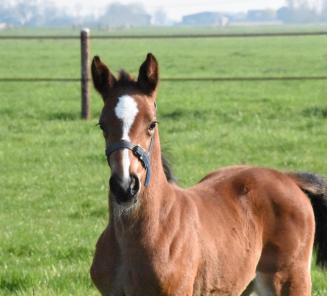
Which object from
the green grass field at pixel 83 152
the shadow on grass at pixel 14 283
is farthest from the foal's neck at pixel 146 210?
the shadow on grass at pixel 14 283

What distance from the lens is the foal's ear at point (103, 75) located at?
4027 mm

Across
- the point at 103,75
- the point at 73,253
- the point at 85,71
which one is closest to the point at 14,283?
the point at 73,253


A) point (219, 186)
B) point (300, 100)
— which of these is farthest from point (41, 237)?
point (300, 100)

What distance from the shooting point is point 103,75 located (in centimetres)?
405

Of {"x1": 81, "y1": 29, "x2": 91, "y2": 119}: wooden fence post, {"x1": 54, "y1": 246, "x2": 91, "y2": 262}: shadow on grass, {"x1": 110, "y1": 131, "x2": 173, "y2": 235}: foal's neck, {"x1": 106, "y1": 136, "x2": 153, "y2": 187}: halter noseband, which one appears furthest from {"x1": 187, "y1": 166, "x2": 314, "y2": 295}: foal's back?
{"x1": 81, "y1": 29, "x2": 91, "y2": 119}: wooden fence post

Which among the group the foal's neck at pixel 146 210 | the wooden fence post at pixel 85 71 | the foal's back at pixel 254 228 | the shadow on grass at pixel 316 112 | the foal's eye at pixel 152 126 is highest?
the foal's eye at pixel 152 126

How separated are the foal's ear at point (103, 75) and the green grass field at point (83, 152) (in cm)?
70

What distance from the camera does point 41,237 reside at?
7.23 metres

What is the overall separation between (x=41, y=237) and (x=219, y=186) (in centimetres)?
288

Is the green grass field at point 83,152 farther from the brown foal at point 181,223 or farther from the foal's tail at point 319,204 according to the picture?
the foal's tail at point 319,204

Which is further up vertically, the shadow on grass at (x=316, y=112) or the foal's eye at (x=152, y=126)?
the foal's eye at (x=152, y=126)

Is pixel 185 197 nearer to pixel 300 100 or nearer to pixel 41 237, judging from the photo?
pixel 41 237

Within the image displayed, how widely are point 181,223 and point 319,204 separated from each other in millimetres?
1271

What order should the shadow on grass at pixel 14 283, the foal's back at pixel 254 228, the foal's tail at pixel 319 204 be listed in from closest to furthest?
the foal's back at pixel 254 228 < the foal's tail at pixel 319 204 < the shadow on grass at pixel 14 283
